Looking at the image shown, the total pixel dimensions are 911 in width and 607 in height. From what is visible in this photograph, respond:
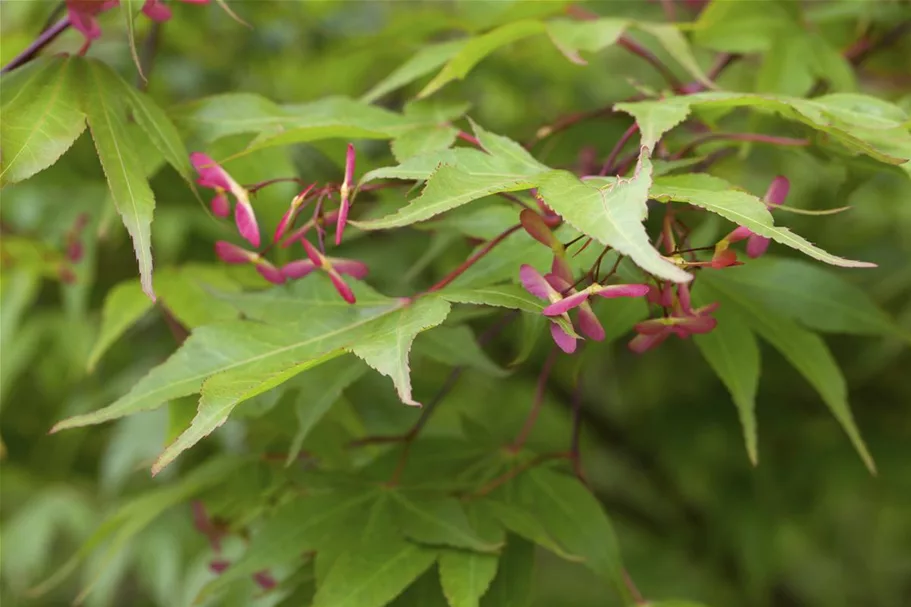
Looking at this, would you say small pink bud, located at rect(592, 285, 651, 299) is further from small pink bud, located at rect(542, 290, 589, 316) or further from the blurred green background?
the blurred green background

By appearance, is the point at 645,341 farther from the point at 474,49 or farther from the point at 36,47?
the point at 36,47

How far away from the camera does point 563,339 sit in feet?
1.30

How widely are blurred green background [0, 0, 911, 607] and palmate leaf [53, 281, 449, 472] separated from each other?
0.27 metres

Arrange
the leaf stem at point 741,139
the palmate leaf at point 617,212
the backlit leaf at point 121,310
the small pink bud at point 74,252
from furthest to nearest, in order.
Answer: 1. the small pink bud at point 74,252
2. the backlit leaf at point 121,310
3. the leaf stem at point 741,139
4. the palmate leaf at point 617,212

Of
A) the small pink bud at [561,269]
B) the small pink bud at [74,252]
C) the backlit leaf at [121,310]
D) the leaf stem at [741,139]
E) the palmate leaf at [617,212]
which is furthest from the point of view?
the small pink bud at [74,252]

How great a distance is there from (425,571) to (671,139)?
1.14ft

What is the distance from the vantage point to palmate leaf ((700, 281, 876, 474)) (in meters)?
0.54

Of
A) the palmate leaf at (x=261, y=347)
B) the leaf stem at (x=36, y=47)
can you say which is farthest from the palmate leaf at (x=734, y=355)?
the leaf stem at (x=36, y=47)

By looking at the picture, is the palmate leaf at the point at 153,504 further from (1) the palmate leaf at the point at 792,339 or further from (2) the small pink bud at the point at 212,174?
(1) the palmate leaf at the point at 792,339

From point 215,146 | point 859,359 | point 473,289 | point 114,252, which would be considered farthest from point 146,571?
point 859,359

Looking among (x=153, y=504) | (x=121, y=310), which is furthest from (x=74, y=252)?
(x=153, y=504)

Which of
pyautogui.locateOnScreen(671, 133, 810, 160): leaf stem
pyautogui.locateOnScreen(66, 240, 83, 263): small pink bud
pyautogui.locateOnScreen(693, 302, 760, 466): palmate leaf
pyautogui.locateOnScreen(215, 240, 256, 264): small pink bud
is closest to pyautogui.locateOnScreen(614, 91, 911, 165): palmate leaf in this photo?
pyautogui.locateOnScreen(671, 133, 810, 160): leaf stem

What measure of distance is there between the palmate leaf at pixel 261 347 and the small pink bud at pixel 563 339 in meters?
0.06

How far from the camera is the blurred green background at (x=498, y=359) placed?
0.86 metres
